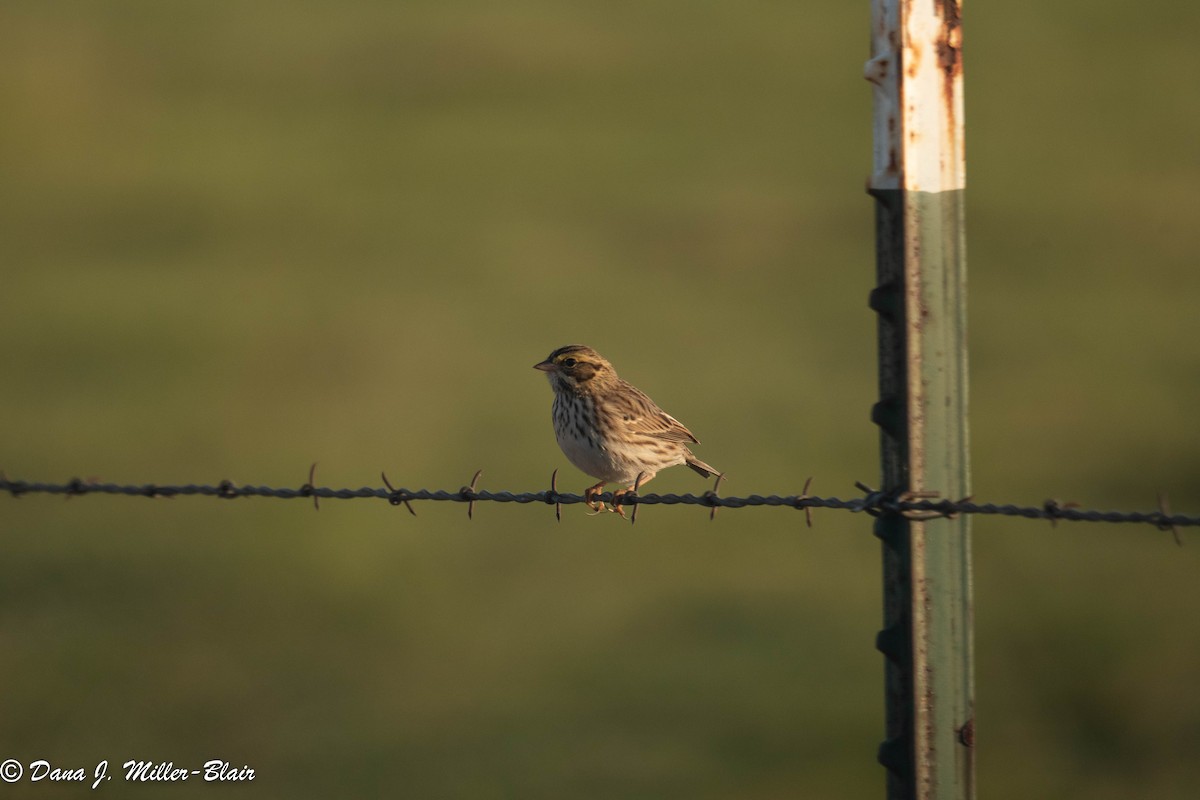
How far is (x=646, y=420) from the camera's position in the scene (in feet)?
30.2

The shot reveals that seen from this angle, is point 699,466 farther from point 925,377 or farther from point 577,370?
point 925,377

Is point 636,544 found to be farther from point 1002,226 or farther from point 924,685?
point 1002,226

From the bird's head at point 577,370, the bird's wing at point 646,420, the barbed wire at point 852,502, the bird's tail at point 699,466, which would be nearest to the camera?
the barbed wire at point 852,502

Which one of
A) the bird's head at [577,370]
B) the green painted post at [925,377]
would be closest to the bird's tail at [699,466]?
the bird's head at [577,370]

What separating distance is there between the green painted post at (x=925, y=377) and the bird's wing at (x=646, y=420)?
12.2 ft

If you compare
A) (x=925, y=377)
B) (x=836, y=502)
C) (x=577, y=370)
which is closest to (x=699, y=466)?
(x=577, y=370)

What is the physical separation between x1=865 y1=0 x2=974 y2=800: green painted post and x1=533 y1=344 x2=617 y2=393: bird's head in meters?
4.01

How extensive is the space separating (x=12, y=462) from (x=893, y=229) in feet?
50.6

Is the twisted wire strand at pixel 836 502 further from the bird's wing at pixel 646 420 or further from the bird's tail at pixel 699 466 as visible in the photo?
the bird's tail at pixel 699 466

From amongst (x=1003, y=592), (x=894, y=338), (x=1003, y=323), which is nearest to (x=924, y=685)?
(x=894, y=338)

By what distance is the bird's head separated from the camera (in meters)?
9.34

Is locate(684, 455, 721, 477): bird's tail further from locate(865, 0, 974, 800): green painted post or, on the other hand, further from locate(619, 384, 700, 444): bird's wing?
locate(865, 0, 974, 800): green painted post

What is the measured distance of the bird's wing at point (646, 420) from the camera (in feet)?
29.8

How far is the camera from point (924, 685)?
211 inches
